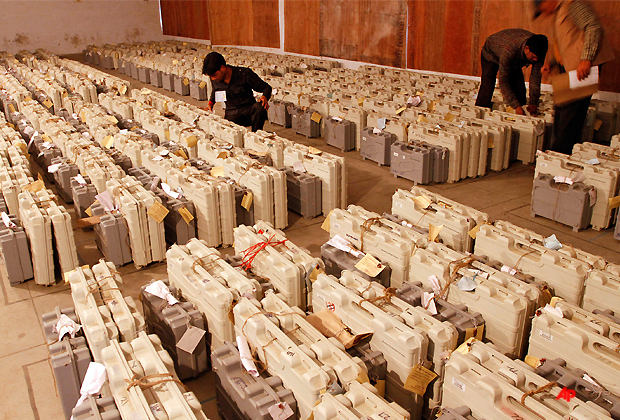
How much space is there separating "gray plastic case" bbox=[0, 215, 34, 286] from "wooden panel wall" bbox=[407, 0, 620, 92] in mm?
9900

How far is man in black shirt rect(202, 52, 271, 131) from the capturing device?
838cm

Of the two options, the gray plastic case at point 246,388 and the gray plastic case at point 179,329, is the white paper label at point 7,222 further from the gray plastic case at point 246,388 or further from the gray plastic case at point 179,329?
the gray plastic case at point 246,388

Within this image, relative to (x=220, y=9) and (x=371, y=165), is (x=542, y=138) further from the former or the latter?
(x=220, y=9)

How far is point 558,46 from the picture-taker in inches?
287

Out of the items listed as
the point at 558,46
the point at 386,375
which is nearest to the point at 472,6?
the point at 558,46

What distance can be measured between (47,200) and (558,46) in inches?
271

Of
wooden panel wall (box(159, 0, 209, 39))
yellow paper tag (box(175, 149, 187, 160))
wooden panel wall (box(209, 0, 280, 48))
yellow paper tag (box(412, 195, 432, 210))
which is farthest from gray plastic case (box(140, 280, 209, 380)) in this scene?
wooden panel wall (box(159, 0, 209, 39))

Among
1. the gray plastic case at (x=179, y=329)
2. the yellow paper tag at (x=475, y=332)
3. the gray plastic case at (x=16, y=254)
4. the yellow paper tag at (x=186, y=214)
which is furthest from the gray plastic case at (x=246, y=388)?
the gray plastic case at (x=16, y=254)

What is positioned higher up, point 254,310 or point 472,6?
point 472,6

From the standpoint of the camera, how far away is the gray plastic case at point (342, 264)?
427 centimetres

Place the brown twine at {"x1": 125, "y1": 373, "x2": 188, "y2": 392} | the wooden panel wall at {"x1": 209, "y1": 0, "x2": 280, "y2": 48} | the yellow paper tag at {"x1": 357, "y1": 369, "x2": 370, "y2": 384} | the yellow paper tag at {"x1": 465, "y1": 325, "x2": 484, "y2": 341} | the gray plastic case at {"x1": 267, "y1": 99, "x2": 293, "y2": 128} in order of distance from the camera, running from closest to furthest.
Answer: the brown twine at {"x1": 125, "y1": 373, "x2": 188, "y2": 392}, the yellow paper tag at {"x1": 357, "y1": 369, "x2": 370, "y2": 384}, the yellow paper tag at {"x1": 465, "y1": 325, "x2": 484, "y2": 341}, the gray plastic case at {"x1": 267, "y1": 99, "x2": 293, "y2": 128}, the wooden panel wall at {"x1": 209, "y1": 0, "x2": 280, "y2": 48}

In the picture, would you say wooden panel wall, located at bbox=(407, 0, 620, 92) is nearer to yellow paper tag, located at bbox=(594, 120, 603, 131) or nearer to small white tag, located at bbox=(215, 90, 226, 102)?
yellow paper tag, located at bbox=(594, 120, 603, 131)

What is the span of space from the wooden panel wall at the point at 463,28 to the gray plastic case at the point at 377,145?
4.69 m

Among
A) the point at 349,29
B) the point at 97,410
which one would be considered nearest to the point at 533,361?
the point at 97,410
